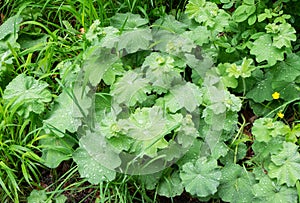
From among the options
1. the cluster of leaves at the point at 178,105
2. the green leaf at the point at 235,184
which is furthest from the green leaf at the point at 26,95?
the green leaf at the point at 235,184

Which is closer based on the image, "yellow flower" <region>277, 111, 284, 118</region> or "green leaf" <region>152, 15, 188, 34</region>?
"yellow flower" <region>277, 111, 284, 118</region>

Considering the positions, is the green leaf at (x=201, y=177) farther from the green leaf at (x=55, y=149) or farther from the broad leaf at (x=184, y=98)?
the green leaf at (x=55, y=149)

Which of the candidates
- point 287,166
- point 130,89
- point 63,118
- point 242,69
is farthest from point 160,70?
point 287,166

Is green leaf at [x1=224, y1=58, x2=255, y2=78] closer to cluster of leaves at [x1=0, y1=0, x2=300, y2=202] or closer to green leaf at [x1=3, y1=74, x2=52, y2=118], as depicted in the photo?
cluster of leaves at [x1=0, y1=0, x2=300, y2=202]

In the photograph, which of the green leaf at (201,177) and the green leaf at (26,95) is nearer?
the green leaf at (201,177)

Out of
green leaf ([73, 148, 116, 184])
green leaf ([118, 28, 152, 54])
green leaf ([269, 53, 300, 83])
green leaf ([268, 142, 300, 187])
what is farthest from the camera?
green leaf ([118, 28, 152, 54])

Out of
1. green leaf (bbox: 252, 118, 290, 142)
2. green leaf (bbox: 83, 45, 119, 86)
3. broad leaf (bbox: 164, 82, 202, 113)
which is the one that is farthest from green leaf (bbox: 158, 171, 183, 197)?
green leaf (bbox: 83, 45, 119, 86)

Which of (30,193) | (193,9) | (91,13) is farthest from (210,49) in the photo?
(30,193)
